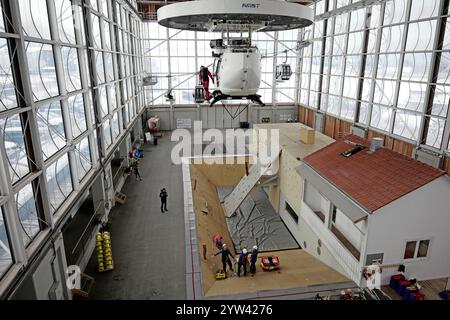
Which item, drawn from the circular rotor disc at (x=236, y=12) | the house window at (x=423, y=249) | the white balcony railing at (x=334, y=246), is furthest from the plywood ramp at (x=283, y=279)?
the circular rotor disc at (x=236, y=12)

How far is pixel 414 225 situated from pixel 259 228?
959 cm

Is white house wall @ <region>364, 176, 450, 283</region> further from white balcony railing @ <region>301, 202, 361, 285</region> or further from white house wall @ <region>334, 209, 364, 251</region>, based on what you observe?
white balcony railing @ <region>301, 202, 361, 285</region>

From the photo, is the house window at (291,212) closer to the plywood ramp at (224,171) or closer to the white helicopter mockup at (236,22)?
the plywood ramp at (224,171)

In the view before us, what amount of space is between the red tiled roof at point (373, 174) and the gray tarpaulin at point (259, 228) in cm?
520

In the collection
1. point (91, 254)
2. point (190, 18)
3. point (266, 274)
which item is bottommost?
point (266, 274)

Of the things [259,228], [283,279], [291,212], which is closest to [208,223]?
[259,228]

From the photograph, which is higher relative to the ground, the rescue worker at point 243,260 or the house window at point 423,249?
the house window at point 423,249

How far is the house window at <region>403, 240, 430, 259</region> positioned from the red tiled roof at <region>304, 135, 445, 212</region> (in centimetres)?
208

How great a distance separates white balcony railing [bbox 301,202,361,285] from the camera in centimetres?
1107

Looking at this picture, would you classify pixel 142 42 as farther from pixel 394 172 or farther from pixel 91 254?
pixel 394 172

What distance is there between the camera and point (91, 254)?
1208 cm

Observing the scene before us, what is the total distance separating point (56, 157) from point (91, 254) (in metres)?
4.52

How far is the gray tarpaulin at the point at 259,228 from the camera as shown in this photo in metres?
17.4
